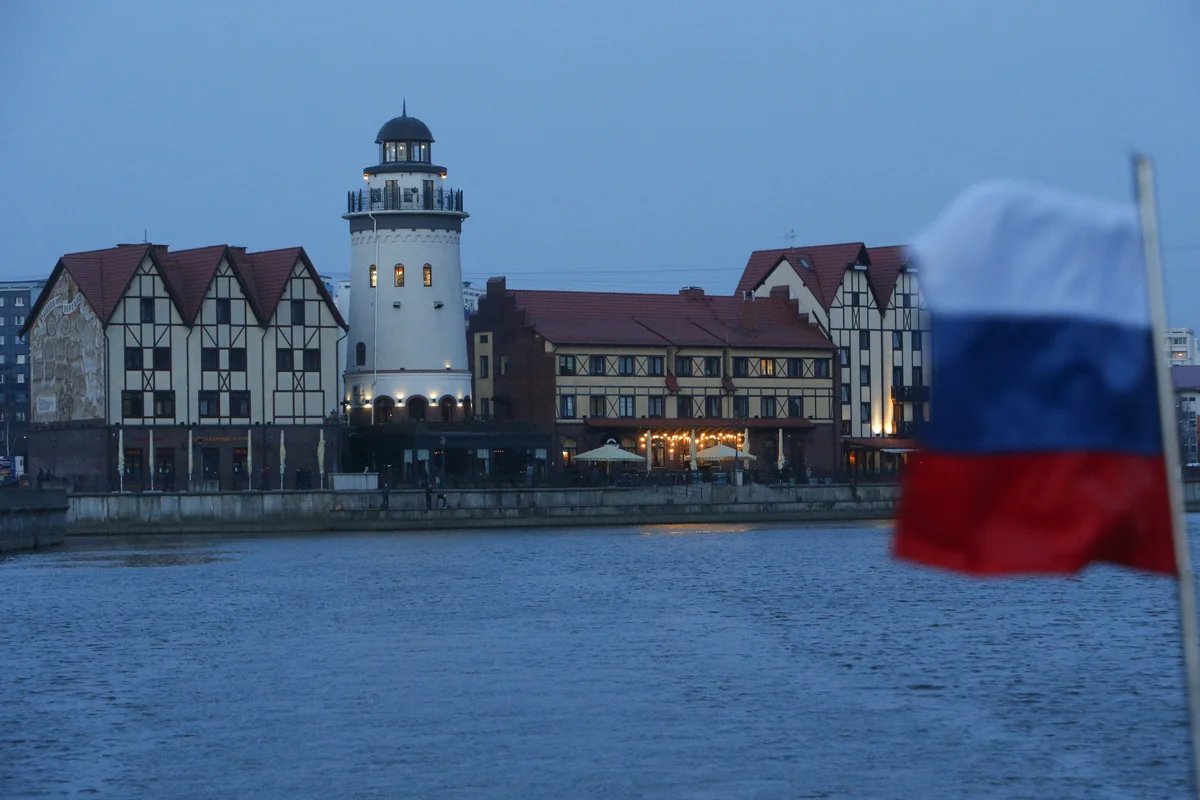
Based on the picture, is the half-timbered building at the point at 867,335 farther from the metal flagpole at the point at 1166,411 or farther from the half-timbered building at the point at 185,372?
the metal flagpole at the point at 1166,411

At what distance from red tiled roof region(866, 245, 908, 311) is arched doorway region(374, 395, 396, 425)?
2632 centimetres

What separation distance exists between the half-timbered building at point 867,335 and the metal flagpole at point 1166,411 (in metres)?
92.2

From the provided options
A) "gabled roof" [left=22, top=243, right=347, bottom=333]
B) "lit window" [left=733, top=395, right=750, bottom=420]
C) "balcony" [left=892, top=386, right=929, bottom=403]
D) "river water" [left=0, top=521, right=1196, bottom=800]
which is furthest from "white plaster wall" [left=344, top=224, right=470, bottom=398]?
"river water" [left=0, top=521, right=1196, bottom=800]

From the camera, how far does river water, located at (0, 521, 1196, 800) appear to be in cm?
2358

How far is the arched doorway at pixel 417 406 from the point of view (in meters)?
92.2

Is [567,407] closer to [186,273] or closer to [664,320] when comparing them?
[664,320]

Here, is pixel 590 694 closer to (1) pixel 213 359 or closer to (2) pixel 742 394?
(1) pixel 213 359

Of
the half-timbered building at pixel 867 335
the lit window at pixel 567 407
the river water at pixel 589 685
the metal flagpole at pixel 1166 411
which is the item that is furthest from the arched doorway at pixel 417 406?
the metal flagpole at pixel 1166 411

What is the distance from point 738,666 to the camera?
34.9 metres

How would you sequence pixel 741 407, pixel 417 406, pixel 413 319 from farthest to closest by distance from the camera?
1. pixel 741 407
2. pixel 413 319
3. pixel 417 406

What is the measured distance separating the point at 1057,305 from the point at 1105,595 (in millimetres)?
44689

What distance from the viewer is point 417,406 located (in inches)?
3634

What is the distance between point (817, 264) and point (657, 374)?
43.5ft

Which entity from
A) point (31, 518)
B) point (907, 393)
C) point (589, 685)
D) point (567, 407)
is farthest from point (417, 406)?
point (589, 685)
